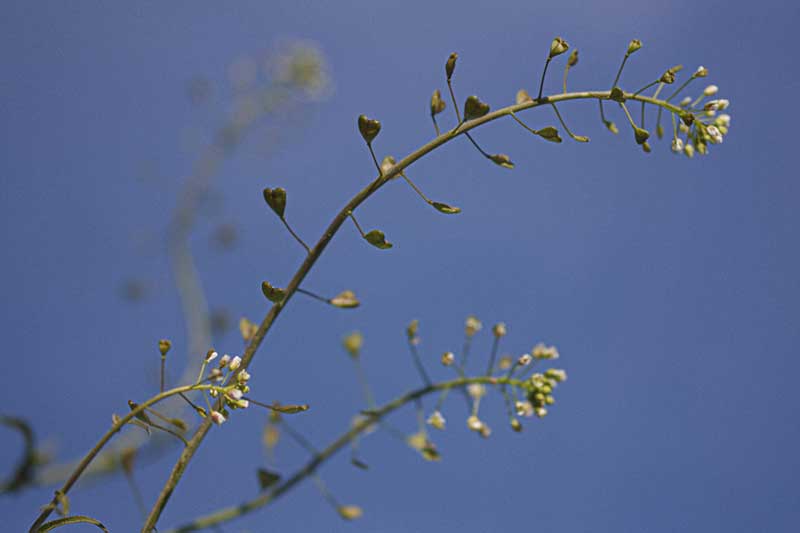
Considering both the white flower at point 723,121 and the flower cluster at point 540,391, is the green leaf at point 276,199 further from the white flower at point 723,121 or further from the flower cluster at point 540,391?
the white flower at point 723,121

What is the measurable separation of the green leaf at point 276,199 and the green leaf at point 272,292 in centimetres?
15

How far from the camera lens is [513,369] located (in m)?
0.94

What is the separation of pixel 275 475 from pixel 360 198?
337 mm

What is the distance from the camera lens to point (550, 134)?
36.0 inches

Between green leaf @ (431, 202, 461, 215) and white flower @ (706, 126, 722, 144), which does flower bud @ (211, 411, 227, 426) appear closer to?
green leaf @ (431, 202, 461, 215)

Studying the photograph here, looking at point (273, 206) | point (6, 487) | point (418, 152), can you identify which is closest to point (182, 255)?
point (6, 487)

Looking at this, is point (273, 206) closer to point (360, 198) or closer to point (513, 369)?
point (360, 198)

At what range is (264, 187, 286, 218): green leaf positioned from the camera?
35.8 inches

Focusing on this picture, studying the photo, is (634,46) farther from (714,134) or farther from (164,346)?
(164,346)

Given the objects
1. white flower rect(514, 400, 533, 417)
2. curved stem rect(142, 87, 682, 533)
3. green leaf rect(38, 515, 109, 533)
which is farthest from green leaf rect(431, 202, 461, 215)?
green leaf rect(38, 515, 109, 533)

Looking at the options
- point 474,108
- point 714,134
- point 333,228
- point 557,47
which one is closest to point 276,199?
point 333,228

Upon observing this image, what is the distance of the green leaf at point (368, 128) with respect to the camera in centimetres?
88

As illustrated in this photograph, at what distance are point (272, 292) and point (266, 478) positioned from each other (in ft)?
0.72

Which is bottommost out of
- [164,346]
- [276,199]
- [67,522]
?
[67,522]
